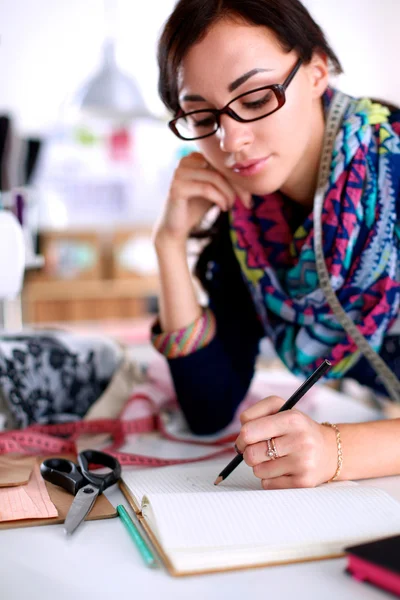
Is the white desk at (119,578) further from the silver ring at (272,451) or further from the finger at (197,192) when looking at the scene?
the finger at (197,192)

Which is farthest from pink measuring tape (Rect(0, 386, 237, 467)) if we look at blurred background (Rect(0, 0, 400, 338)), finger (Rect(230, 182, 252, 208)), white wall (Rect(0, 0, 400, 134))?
white wall (Rect(0, 0, 400, 134))

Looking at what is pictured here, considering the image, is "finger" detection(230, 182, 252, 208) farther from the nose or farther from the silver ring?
the silver ring

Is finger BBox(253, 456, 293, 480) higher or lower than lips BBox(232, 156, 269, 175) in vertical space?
lower

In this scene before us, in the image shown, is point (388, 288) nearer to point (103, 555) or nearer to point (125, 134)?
point (103, 555)

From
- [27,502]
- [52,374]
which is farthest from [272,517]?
[52,374]

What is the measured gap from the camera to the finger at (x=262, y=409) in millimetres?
670

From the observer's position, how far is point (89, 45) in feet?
12.7

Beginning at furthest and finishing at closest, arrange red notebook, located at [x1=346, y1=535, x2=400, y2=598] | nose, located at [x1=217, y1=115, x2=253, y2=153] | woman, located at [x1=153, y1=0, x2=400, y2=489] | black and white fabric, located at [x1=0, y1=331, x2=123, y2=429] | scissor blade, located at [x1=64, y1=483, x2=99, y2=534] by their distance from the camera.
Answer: black and white fabric, located at [x1=0, y1=331, x2=123, y2=429], nose, located at [x1=217, y1=115, x2=253, y2=153], woman, located at [x1=153, y1=0, x2=400, y2=489], scissor blade, located at [x1=64, y1=483, x2=99, y2=534], red notebook, located at [x1=346, y1=535, x2=400, y2=598]

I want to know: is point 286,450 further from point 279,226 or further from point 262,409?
point 279,226

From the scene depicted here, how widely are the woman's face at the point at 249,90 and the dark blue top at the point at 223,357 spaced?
236 mm

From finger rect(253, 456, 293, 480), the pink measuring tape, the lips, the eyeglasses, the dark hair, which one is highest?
the dark hair

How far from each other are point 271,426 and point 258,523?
12 cm

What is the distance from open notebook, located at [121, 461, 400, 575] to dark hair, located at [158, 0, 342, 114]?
0.53m

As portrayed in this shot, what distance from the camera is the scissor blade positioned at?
22.6 inches
